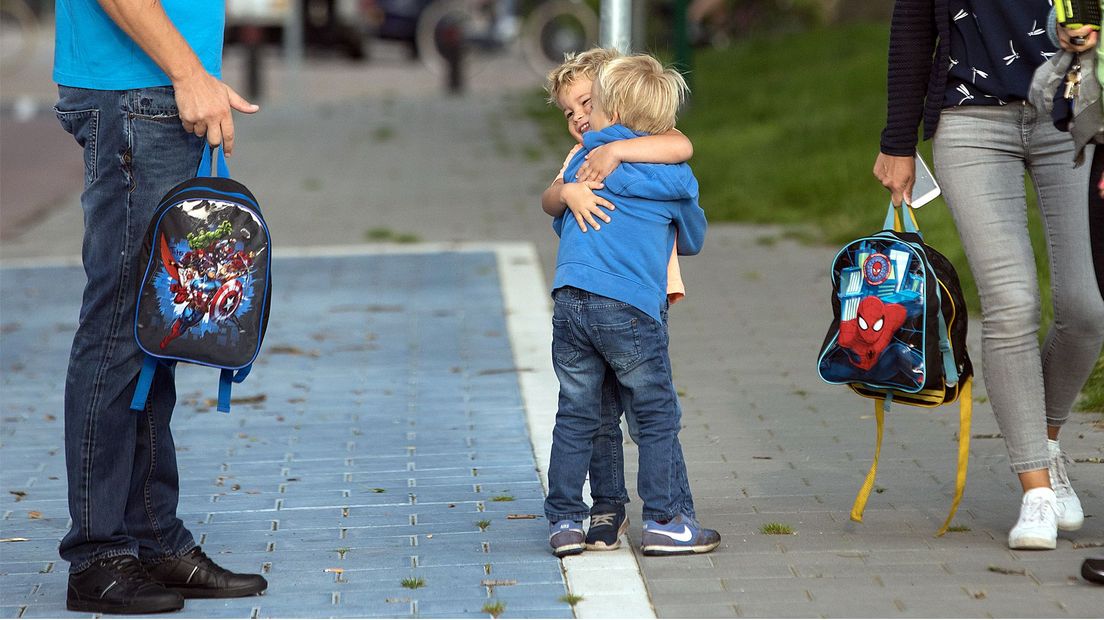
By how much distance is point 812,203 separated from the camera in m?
11.2

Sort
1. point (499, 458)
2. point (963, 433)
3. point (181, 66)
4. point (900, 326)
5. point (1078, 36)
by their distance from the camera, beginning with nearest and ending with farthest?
point (181, 66) < point (1078, 36) < point (900, 326) < point (963, 433) < point (499, 458)

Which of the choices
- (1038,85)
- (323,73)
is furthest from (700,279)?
(323,73)

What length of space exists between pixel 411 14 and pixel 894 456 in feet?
75.7

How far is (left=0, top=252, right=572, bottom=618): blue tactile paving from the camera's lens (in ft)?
13.3

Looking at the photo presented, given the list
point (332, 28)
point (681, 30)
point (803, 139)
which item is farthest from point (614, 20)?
point (332, 28)

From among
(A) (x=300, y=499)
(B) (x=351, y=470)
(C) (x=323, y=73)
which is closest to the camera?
(A) (x=300, y=499)

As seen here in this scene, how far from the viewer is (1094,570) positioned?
12.6 ft

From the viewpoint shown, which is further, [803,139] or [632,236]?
[803,139]

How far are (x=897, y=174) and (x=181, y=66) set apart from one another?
76.2 inches

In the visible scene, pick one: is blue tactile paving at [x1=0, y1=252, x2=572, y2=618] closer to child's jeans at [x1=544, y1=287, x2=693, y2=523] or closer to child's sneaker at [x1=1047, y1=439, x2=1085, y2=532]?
child's jeans at [x1=544, y1=287, x2=693, y2=523]

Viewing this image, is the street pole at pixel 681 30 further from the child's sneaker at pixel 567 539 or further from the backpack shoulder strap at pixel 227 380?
Result: the backpack shoulder strap at pixel 227 380

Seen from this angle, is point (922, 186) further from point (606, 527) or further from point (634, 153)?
point (606, 527)

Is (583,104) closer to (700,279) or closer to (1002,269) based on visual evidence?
(1002,269)

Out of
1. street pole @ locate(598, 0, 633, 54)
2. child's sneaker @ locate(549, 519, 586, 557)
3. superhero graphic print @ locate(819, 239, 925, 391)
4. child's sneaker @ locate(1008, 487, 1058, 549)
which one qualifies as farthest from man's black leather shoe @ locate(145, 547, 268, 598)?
street pole @ locate(598, 0, 633, 54)
